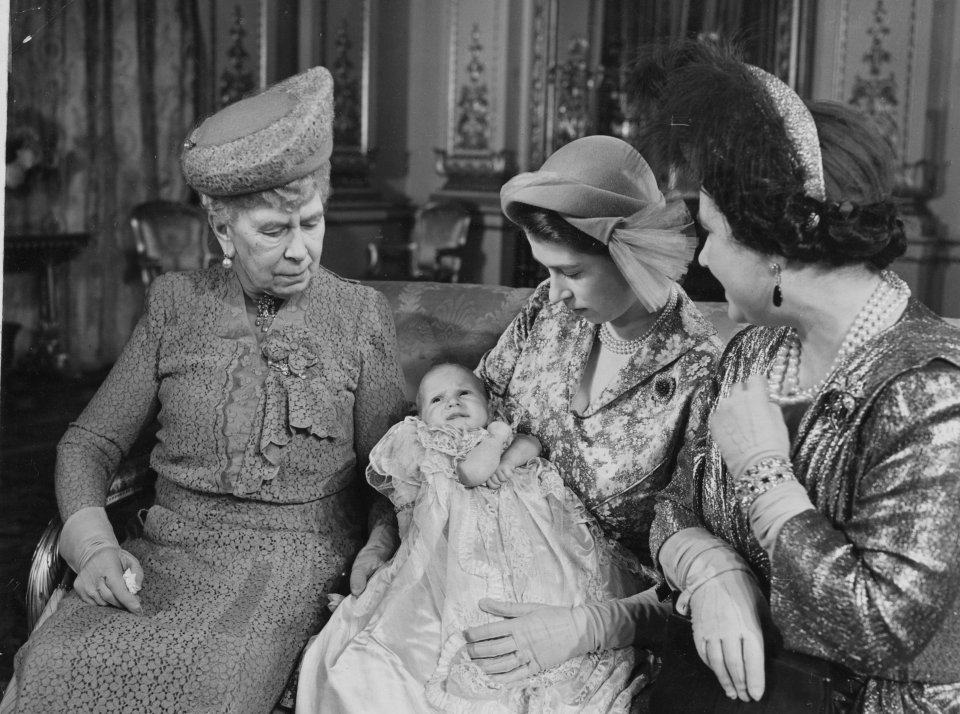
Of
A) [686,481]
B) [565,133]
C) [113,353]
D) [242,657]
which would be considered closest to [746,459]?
[686,481]

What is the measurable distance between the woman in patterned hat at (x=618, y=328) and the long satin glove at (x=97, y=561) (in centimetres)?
Result: 87

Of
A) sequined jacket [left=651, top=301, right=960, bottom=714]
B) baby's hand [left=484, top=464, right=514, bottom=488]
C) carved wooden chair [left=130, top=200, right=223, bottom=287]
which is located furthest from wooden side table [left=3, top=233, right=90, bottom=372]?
sequined jacket [left=651, top=301, right=960, bottom=714]

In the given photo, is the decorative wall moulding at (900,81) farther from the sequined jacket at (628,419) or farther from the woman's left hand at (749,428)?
the woman's left hand at (749,428)

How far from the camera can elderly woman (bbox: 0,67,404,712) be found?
1915 mm

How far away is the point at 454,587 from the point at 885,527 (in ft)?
2.58

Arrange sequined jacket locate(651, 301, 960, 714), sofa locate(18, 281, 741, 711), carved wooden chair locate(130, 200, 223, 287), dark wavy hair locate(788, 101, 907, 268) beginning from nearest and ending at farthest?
sequined jacket locate(651, 301, 960, 714)
dark wavy hair locate(788, 101, 907, 268)
sofa locate(18, 281, 741, 711)
carved wooden chair locate(130, 200, 223, 287)

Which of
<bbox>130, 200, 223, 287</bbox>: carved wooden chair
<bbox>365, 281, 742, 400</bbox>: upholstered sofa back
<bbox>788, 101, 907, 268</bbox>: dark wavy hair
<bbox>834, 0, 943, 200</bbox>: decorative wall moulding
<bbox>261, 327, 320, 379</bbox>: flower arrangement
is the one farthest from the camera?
<bbox>130, 200, 223, 287</bbox>: carved wooden chair

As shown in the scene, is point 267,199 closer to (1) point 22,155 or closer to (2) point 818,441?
(2) point 818,441

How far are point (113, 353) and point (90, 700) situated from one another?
4587 mm

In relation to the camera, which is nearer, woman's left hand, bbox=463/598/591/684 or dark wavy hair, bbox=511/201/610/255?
woman's left hand, bbox=463/598/591/684

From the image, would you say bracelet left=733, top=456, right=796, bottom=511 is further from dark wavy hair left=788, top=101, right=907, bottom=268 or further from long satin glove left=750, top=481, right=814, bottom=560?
dark wavy hair left=788, top=101, right=907, bottom=268

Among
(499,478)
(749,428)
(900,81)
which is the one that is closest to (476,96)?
(900,81)

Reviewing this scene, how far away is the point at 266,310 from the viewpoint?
7.23ft

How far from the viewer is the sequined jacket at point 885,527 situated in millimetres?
1396
